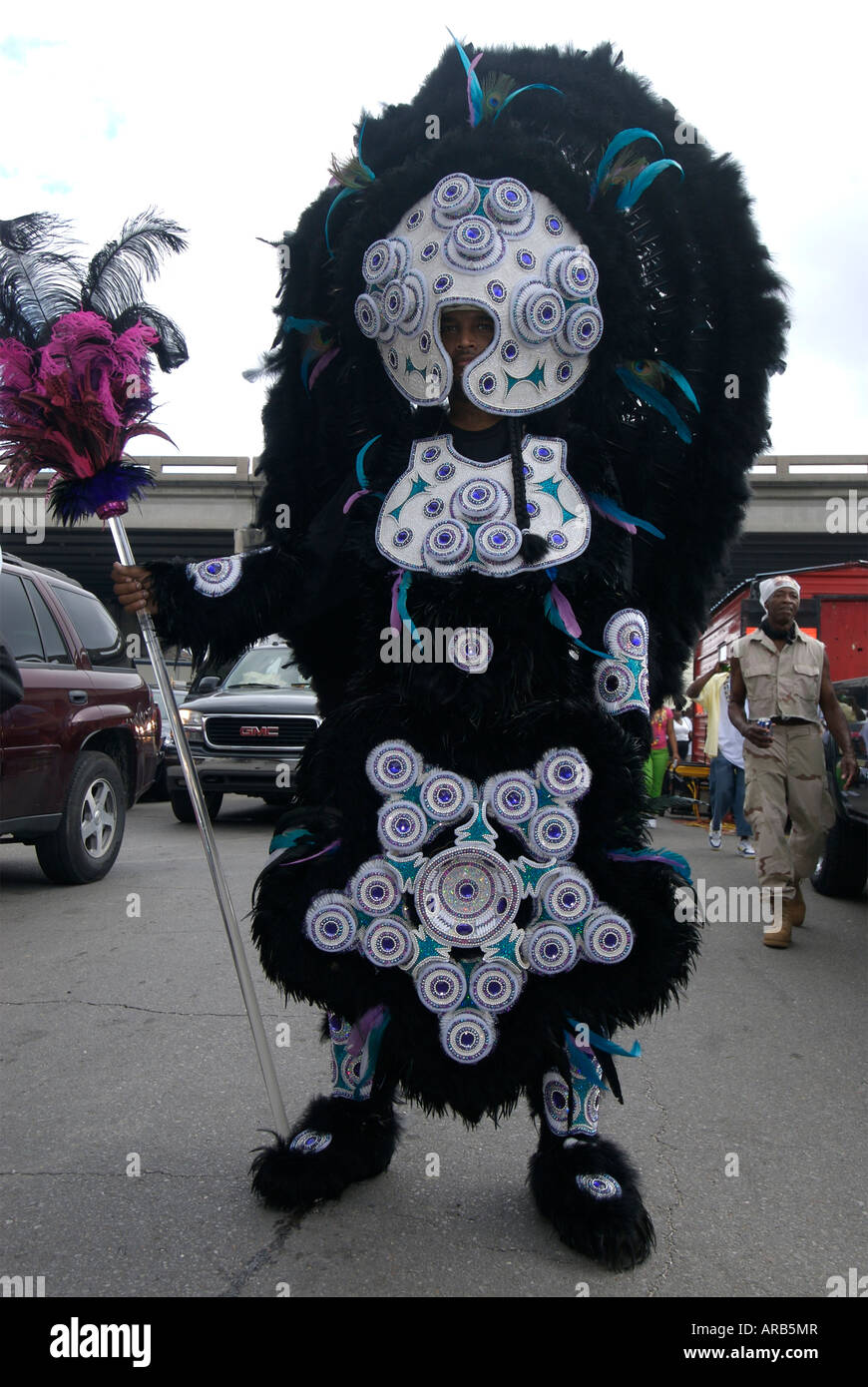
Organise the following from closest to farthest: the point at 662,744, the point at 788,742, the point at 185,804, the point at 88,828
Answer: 1. the point at 788,742
2. the point at 88,828
3. the point at 185,804
4. the point at 662,744

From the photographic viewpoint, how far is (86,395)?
8.51 feet

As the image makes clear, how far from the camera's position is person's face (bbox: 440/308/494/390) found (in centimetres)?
249

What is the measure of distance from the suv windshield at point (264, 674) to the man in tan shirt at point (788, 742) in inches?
218

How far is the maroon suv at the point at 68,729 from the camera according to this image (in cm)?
626

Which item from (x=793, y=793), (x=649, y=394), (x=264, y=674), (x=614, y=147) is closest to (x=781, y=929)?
(x=793, y=793)

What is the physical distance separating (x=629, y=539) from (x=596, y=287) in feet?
1.86

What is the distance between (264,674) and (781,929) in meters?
6.69

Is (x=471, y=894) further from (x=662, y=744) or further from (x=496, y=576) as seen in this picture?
(x=662, y=744)

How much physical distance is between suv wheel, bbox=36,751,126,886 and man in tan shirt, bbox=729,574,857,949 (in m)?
3.88

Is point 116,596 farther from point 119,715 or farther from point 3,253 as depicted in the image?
point 119,715

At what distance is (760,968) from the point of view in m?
5.30
